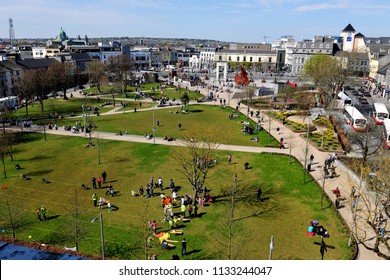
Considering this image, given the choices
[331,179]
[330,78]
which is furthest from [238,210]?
[330,78]

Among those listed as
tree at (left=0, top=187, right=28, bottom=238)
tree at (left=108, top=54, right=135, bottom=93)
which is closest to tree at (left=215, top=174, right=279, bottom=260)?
tree at (left=0, top=187, right=28, bottom=238)

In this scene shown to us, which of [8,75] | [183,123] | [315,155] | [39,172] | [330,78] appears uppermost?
[330,78]

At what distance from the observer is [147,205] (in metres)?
30.2

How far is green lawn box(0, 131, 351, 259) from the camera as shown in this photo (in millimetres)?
24172

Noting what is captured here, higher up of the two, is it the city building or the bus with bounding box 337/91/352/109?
the city building

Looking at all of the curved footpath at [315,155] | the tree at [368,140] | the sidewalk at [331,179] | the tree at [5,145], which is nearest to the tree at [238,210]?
the sidewalk at [331,179]

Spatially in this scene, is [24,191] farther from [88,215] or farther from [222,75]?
[222,75]

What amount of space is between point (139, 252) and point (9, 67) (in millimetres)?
82226

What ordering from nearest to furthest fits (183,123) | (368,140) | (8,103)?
(368,140)
(183,123)
(8,103)

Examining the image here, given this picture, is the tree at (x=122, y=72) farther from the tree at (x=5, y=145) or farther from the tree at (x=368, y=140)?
the tree at (x=368, y=140)

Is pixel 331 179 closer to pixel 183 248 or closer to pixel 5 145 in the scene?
→ pixel 183 248

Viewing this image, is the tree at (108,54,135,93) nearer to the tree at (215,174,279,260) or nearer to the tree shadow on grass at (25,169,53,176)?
the tree shadow on grass at (25,169,53,176)

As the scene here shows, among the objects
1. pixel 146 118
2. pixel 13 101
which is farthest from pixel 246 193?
pixel 13 101

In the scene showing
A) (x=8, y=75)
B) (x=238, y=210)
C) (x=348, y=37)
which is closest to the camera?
(x=238, y=210)
